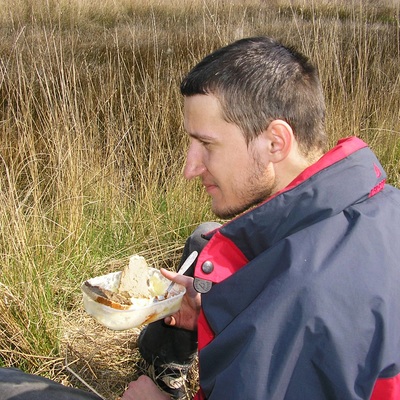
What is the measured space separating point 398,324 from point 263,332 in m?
0.23

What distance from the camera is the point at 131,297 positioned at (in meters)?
1.43

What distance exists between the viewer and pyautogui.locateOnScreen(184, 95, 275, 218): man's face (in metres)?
1.32

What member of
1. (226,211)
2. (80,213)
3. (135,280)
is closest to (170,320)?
(135,280)

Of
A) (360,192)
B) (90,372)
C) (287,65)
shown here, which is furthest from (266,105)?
(90,372)

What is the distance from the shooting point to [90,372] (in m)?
2.09

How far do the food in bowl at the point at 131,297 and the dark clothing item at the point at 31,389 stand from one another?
0.56ft

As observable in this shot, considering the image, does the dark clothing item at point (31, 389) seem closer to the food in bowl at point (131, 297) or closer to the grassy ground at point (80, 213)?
the food in bowl at point (131, 297)

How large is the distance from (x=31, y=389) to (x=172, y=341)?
601 mm

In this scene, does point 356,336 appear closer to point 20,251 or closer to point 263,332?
point 263,332

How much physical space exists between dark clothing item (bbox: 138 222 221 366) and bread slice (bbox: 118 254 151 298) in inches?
13.6

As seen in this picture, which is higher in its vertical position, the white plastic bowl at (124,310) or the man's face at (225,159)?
the man's face at (225,159)

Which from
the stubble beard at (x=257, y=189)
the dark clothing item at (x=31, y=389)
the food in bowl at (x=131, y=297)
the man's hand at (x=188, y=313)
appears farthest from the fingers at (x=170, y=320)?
the stubble beard at (x=257, y=189)

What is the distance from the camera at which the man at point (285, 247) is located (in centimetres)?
98

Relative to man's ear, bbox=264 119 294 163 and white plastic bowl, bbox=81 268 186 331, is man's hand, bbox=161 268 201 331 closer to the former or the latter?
white plastic bowl, bbox=81 268 186 331
